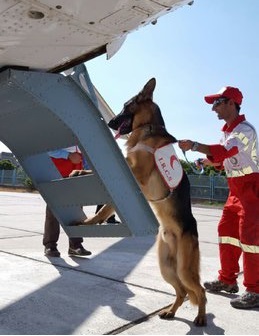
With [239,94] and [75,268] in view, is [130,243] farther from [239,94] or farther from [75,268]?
[239,94]

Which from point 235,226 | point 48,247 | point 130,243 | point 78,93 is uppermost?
point 78,93

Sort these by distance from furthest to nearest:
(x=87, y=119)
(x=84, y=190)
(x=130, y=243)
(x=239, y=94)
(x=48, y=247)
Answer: (x=130, y=243) < (x=48, y=247) < (x=239, y=94) < (x=84, y=190) < (x=87, y=119)

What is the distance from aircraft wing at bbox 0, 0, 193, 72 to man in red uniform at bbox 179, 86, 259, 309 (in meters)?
1.13

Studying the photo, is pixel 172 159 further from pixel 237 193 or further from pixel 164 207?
pixel 237 193

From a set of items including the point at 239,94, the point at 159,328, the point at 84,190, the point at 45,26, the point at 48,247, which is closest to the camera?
the point at 45,26

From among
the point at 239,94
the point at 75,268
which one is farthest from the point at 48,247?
the point at 239,94

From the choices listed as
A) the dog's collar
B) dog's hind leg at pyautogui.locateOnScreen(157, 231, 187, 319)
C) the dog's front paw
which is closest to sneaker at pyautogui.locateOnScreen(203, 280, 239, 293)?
dog's hind leg at pyautogui.locateOnScreen(157, 231, 187, 319)

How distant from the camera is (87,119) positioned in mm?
2840

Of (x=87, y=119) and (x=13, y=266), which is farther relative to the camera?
(x=13, y=266)

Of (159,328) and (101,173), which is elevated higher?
(101,173)

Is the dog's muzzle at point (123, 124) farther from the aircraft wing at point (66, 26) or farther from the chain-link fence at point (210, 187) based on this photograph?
the chain-link fence at point (210, 187)

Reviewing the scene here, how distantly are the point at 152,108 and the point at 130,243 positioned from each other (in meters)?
3.19

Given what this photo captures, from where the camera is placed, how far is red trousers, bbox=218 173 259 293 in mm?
3299

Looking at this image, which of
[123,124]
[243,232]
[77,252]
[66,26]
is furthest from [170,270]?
[77,252]
